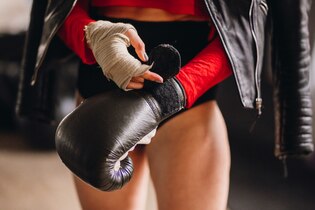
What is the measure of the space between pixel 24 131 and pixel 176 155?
81.8 inches

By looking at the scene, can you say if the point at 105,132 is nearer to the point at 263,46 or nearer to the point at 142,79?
the point at 142,79

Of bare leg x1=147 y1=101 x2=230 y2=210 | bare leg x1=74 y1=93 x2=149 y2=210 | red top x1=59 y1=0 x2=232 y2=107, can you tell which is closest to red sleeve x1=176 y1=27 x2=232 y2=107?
red top x1=59 y1=0 x2=232 y2=107

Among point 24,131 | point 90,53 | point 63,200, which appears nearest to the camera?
point 90,53

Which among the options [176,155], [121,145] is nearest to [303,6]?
[176,155]

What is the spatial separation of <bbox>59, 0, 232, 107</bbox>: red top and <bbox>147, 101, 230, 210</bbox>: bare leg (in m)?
0.12

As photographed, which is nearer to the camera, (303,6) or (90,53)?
(90,53)

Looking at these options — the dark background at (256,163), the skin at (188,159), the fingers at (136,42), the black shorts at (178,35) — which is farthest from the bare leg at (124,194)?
the dark background at (256,163)

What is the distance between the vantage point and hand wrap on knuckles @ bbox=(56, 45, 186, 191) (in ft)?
2.24

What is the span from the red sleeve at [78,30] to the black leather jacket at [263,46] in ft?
0.06

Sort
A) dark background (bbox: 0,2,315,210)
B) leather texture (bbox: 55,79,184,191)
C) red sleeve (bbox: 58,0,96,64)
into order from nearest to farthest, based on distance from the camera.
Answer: leather texture (bbox: 55,79,184,191) < red sleeve (bbox: 58,0,96,64) < dark background (bbox: 0,2,315,210)

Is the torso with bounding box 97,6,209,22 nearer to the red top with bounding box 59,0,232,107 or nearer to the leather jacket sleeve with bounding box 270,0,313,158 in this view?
the red top with bounding box 59,0,232,107

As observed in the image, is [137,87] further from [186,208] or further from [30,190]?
[30,190]

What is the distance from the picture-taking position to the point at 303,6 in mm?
1033

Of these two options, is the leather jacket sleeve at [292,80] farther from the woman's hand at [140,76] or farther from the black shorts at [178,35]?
the woman's hand at [140,76]
